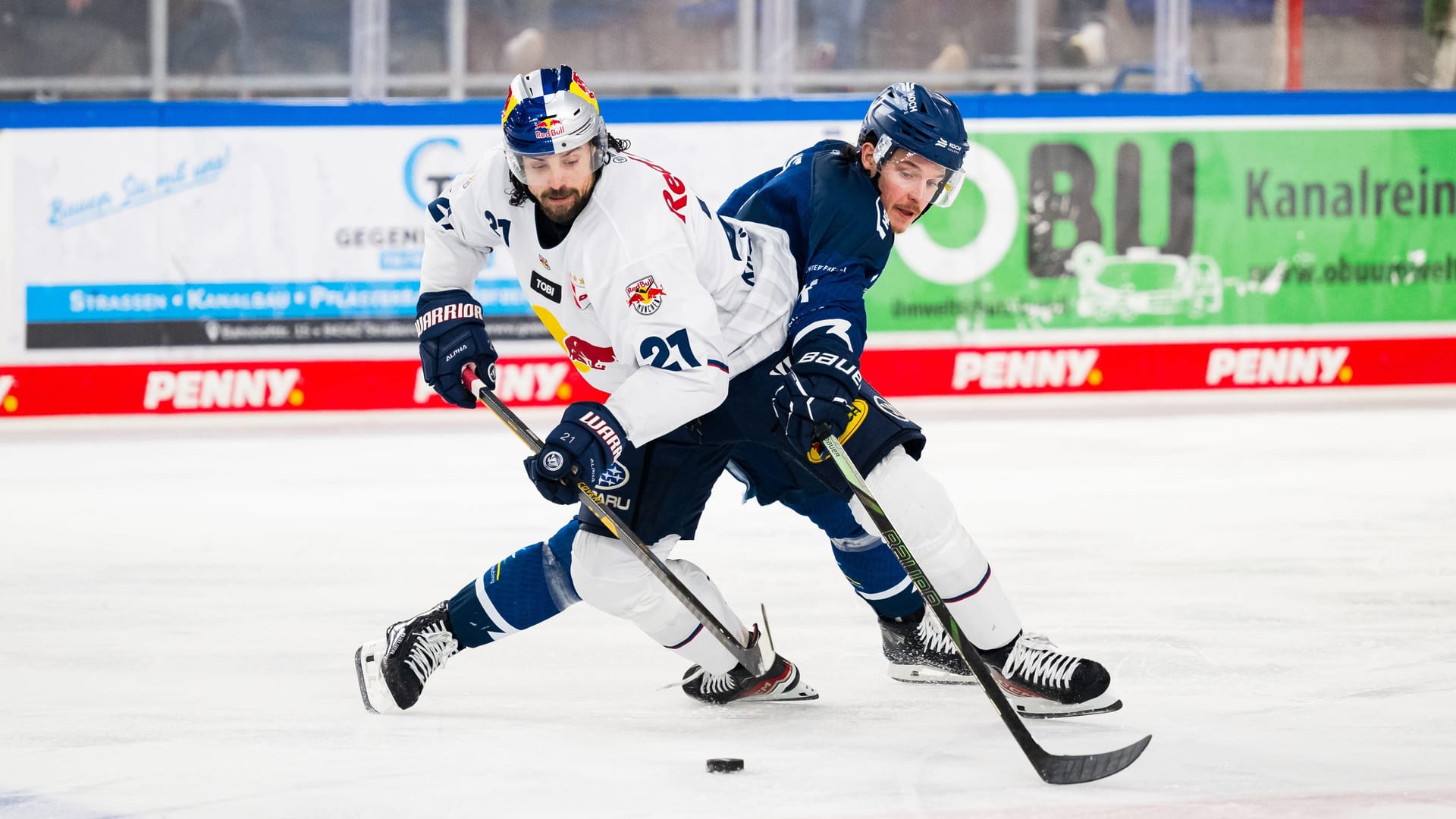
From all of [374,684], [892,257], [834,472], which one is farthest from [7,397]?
[834,472]

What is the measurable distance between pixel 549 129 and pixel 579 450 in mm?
468

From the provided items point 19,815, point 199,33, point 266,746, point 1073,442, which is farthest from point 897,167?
point 199,33

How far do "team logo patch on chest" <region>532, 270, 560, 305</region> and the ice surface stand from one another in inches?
26.8

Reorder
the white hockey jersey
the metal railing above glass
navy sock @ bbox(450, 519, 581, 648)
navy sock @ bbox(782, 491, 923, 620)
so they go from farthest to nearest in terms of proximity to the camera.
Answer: the metal railing above glass, navy sock @ bbox(782, 491, 923, 620), navy sock @ bbox(450, 519, 581, 648), the white hockey jersey

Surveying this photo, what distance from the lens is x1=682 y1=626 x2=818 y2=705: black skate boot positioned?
286 centimetres

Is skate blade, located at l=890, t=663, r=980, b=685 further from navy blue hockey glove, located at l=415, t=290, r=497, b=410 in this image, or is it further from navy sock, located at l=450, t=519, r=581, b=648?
navy blue hockey glove, located at l=415, t=290, r=497, b=410

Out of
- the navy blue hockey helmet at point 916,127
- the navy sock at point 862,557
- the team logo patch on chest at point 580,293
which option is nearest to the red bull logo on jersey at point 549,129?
the team logo patch on chest at point 580,293

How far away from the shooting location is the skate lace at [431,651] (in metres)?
2.81

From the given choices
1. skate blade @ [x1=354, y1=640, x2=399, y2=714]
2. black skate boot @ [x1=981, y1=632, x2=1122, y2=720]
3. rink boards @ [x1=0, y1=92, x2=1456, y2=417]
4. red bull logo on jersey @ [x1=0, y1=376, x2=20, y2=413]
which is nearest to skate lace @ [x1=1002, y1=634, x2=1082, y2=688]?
black skate boot @ [x1=981, y1=632, x2=1122, y2=720]

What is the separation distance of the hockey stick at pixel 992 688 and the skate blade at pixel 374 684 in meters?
0.83

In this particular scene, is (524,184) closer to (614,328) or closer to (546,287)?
(546,287)

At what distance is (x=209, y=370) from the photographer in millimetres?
6754

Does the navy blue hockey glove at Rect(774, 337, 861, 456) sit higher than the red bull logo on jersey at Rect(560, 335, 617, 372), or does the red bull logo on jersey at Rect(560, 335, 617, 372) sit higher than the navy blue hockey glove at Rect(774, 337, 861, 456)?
the red bull logo on jersey at Rect(560, 335, 617, 372)

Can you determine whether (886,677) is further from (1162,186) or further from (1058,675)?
(1162,186)
